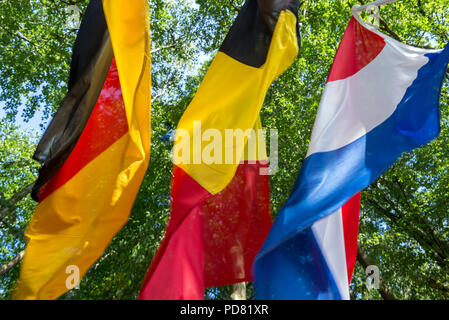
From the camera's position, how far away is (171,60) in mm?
13727

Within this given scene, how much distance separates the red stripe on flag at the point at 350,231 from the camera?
13.6 feet

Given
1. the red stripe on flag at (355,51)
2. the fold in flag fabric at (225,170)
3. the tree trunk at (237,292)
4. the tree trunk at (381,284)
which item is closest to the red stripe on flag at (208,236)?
the fold in flag fabric at (225,170)

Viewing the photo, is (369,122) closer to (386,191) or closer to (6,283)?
(386,191)

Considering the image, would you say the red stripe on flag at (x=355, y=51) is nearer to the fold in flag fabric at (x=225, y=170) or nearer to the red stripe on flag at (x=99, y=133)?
the fold in flag fabric at (x=225, y=170)

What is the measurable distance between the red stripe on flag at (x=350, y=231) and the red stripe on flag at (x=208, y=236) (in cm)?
77

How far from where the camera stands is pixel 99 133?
14.2 feet

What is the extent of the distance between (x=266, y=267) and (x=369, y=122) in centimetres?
176

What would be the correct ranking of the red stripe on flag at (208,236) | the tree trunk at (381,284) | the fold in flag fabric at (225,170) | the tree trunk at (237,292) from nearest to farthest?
1. the red stripe on flag at (208,236)
2. the fold in flag fabric at (225,170)
3. the tree trunk at (237,292)
4. the tree trunk at (381,284)

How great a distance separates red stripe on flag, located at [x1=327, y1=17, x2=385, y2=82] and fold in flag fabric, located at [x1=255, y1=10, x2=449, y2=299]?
0.01m

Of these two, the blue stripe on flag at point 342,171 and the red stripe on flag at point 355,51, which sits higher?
the red stripe on flag at point 355,51

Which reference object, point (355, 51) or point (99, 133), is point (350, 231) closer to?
point (355, 51)

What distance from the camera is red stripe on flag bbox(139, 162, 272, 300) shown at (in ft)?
10.5
